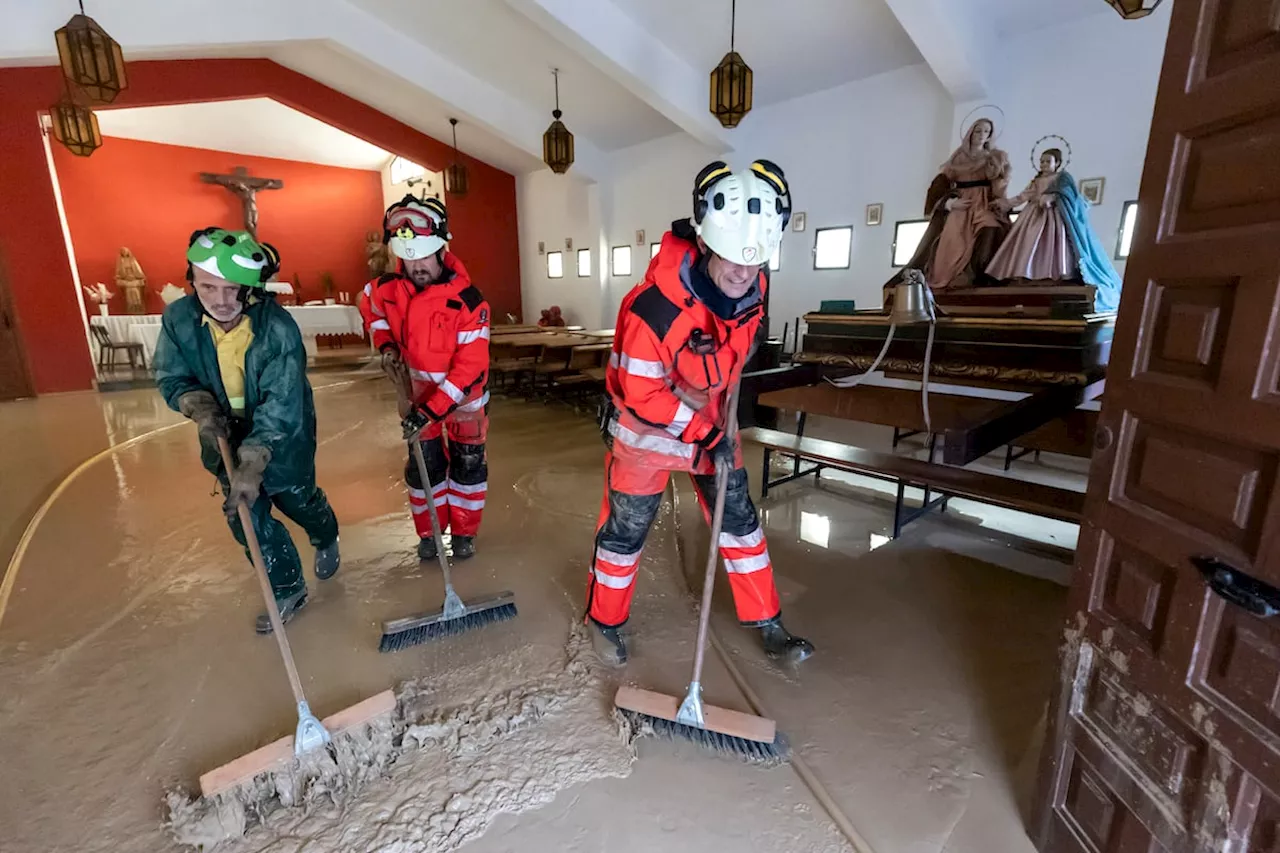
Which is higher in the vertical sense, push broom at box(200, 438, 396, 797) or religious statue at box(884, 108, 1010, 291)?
religious statue at box(884, 108, 1010, 291)

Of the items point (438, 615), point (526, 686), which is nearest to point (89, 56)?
point (438, 615)

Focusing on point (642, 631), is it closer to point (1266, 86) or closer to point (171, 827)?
point (171, 827)

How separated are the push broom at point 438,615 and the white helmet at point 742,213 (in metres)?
1.40

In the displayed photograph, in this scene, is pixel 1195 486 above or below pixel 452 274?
below

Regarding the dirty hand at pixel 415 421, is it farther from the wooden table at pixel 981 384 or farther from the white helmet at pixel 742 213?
the wooden table at pixel 981 384

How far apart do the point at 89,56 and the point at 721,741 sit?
5.04 meters

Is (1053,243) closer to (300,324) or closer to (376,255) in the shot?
(300,324)

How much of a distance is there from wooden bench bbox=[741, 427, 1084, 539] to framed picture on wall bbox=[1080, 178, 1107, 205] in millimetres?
2928

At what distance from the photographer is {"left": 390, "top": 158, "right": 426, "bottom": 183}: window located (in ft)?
34.1

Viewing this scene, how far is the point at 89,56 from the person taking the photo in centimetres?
365

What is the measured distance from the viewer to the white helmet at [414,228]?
2312mm

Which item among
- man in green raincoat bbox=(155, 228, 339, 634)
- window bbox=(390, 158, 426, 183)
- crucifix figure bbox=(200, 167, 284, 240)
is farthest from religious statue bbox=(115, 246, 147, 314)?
man in green raincoat bbox=(155, 228, 339, 634)

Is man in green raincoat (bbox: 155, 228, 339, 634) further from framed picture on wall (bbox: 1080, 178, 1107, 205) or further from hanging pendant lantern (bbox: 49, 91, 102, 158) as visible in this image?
framed picture on wall (bbox: 1080, 178, 1107, 205)

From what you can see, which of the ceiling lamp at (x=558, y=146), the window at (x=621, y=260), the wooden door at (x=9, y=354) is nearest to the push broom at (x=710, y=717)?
the ceiling lamp at (x=558, y=146)
